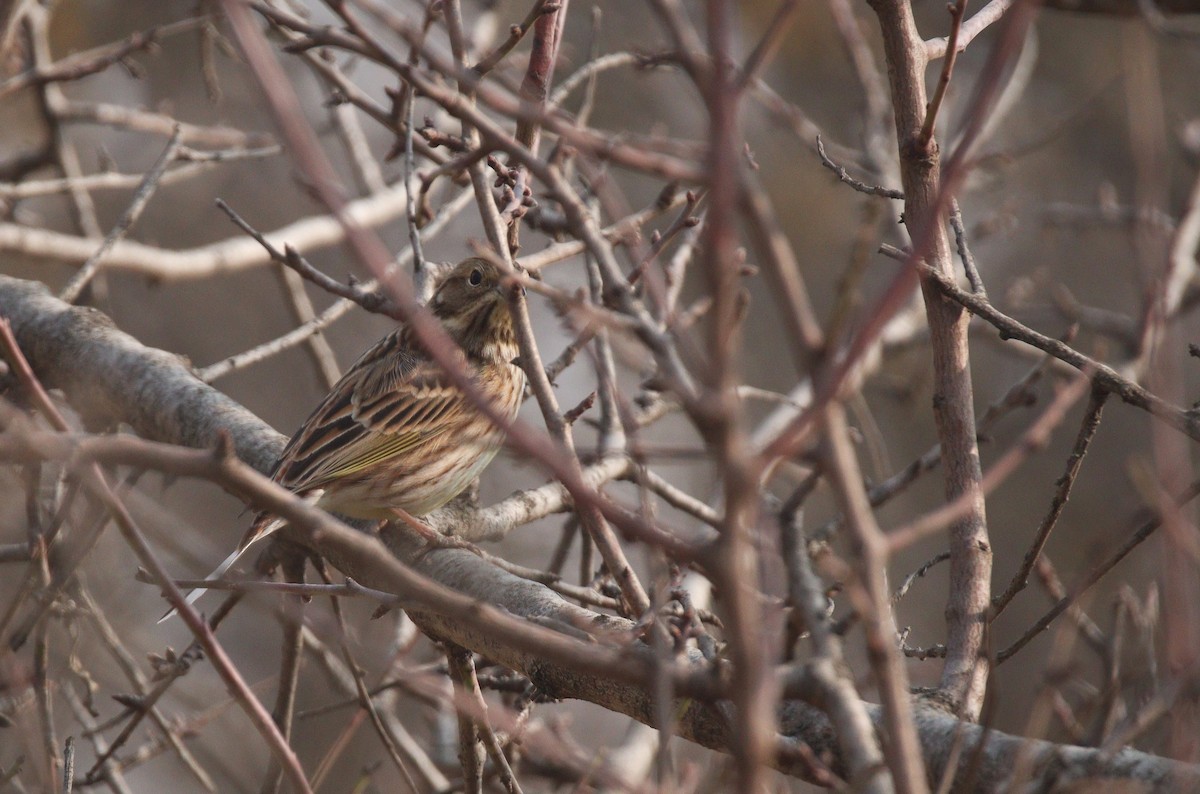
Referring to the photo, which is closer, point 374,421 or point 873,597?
point 873,597

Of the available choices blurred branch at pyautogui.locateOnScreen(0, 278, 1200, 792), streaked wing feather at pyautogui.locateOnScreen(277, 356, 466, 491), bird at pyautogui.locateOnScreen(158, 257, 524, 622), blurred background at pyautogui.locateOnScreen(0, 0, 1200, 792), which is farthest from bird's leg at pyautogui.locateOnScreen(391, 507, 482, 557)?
blurred background at pyautogui.locateOnScreen(0, 0, 1200, 792)

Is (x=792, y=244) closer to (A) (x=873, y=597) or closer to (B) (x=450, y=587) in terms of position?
(B) (x=450, y=587)

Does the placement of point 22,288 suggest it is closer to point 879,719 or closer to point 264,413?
point 879,719

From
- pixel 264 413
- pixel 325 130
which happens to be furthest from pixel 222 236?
pixel 325 130

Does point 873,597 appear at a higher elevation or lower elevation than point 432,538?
lower

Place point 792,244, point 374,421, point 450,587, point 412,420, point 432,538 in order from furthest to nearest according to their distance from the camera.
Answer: point 792,244 < point 412,420 < point 374,421 < point 432,538 < point 450,587

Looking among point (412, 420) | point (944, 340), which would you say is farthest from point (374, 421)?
point (944, 340)

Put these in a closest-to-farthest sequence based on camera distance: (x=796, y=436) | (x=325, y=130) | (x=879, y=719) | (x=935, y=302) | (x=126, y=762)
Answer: (x=796, y=436) < (x=879, y=719) < (x=935, y=302) < (x=126, y=762) < (x=325, y=130)

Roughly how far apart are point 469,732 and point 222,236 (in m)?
10.7

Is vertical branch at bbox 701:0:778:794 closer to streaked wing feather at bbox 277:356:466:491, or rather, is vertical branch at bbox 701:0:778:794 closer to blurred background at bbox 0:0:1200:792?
streaked wing feather at bbox 277:356:466:491

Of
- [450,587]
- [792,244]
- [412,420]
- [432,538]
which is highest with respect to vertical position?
[792,244]

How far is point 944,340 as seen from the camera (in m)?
3.68

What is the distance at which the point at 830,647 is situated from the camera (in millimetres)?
1708

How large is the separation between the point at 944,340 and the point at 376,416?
3.28 meters
